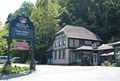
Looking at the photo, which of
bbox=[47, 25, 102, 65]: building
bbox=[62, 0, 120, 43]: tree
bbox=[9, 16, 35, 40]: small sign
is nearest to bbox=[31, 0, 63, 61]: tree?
bbox=[62, 0, 120, 43]: tree

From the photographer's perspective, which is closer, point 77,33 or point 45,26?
point 77,33

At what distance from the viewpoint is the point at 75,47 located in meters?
52.8

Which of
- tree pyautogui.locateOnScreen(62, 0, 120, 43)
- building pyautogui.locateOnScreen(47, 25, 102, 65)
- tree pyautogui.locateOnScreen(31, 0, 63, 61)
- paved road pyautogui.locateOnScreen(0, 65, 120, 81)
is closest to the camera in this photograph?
paved road pyautogui.locateOnScreen(0, 65, 120, 81)

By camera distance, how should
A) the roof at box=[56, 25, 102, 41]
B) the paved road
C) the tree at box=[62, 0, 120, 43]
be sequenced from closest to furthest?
the paved road → the roof at box=[56, 25, 102, 41] → the tree at box=[62, 0, 120, 43]

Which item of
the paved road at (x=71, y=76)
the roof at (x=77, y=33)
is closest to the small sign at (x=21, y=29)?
the paved road at (x=71, y=76)

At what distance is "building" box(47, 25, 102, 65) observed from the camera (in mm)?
50219

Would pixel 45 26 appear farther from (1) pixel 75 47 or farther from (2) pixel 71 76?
(2) pixel 71 76

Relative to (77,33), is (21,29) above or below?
below

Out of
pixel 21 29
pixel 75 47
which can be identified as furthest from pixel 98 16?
pixel 21 29

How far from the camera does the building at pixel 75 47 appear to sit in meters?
50.2

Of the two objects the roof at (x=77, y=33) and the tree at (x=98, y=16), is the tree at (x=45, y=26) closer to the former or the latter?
the tree at (x=98, y=16)

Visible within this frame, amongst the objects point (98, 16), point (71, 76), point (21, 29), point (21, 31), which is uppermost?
point (98, 16)

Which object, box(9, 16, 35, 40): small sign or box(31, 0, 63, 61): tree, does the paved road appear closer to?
box(9, 16, 35, 40): small sign

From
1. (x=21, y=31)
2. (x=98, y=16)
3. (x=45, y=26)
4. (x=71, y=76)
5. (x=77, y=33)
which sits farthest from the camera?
(x=98, y=16)
